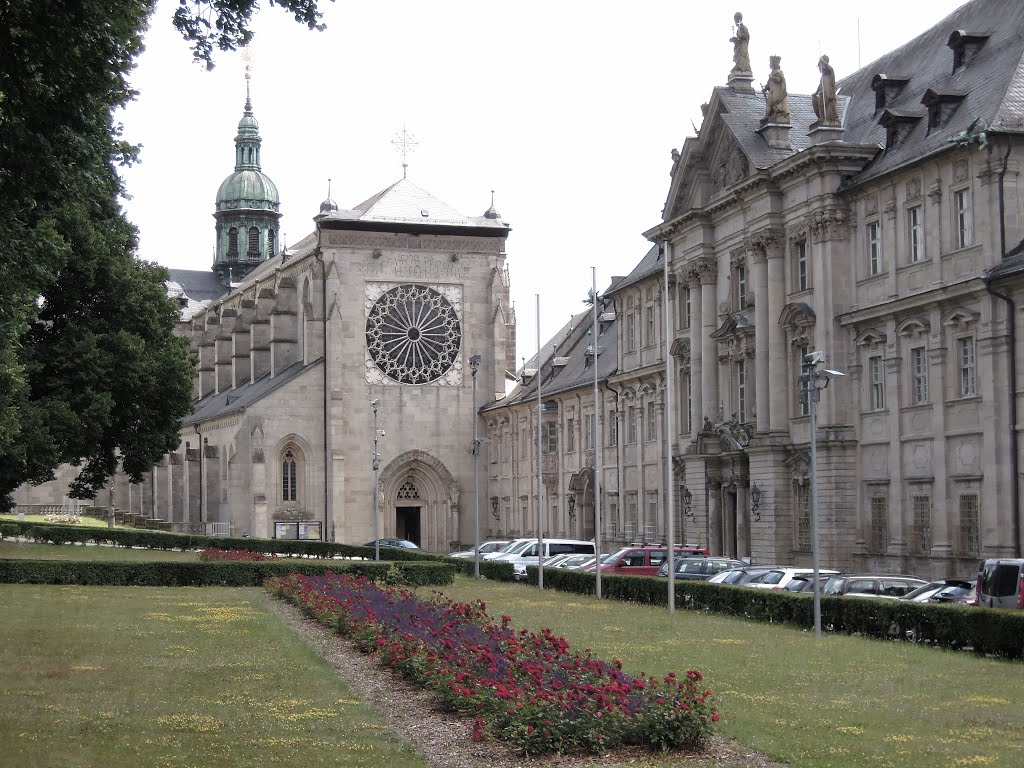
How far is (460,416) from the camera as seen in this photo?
9606 centimetres

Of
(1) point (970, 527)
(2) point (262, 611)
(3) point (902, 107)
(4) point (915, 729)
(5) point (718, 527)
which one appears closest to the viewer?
(4) point (915, 729)

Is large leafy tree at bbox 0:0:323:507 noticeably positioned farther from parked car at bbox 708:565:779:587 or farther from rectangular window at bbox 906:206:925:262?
rectangular window at bbox 906:206:925:262

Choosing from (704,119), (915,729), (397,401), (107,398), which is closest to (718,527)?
(704,119)

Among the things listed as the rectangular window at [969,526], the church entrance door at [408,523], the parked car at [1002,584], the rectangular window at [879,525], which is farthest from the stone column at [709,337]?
the church entrance door at [408,523]

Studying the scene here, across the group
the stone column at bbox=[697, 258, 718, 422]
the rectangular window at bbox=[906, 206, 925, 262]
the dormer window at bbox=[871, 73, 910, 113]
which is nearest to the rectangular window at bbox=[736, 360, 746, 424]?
the stone column at bbox=[697, 258, 718, 422]

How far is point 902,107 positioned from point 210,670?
36584 millimetres

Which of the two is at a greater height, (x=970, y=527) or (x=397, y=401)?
(x=397, y=401)

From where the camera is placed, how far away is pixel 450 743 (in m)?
18.7

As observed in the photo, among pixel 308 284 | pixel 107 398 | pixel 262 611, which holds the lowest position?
pixel 262 611

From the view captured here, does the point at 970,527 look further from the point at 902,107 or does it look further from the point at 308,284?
the point at 308,284

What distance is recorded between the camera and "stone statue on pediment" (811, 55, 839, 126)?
53938 mm

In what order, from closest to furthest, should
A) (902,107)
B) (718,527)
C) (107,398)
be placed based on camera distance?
(902,107) → (107,398) → (718,527)

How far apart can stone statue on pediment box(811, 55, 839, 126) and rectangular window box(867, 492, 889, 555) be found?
12982 mm

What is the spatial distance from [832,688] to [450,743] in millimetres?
6903
